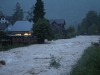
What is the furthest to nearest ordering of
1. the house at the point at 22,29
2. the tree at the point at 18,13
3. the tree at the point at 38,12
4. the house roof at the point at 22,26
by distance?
the tree at the point at 18,13
the house roof at the point at 22,26
the house at the point at 22,29
the tree at the point at 38,12

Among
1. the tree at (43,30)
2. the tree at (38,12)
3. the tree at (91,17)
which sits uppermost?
the tree at (91,17)

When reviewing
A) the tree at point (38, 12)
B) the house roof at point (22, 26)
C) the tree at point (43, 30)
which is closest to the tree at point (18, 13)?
the house roof at point (22, 26)

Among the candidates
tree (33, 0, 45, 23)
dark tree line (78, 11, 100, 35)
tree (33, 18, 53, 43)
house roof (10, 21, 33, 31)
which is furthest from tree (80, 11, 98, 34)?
tree (33, 18, 53, 43)

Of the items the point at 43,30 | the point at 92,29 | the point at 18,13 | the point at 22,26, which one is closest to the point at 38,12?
the point at 43,30

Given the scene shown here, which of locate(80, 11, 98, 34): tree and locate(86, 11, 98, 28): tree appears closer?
locate(86, 11, 98, 28): tree

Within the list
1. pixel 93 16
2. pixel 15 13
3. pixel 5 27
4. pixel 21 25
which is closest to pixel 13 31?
pixel 21 25

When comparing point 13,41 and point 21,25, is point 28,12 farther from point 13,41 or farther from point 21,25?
point 13,41

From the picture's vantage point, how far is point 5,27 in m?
65.1

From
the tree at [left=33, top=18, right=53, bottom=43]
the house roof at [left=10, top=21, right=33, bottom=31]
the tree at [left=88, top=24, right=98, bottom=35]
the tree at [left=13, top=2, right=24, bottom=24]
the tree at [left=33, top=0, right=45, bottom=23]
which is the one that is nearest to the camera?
the tree at [left=33, top=18, right=53, bottom=43]

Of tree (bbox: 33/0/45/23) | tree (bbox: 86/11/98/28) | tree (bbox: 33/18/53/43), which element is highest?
tree (bbox: 86/11/98/28)

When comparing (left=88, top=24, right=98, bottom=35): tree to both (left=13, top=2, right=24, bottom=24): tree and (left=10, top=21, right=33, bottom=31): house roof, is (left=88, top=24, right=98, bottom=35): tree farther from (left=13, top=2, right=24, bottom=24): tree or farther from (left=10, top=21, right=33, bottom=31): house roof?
(left=10, top=21, right=33, bottom=31): house roof

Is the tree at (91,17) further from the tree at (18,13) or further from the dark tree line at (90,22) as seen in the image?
the tree at (18,13)

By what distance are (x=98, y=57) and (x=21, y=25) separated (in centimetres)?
4947

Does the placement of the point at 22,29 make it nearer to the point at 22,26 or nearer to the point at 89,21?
the point at 22,26
